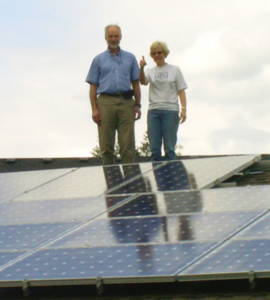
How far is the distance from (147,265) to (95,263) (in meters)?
0.53

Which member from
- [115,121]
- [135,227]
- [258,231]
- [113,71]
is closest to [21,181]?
[115,121]

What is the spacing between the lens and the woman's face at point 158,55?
13312 mm

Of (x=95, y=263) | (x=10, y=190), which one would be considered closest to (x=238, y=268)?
(x=95, y=263)

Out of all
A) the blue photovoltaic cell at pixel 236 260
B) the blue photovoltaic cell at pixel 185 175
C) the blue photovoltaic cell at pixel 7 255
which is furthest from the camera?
the blue photovoltaic cell at pixel 185 175

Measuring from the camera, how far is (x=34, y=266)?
28.3ft

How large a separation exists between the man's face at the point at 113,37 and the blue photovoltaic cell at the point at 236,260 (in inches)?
220

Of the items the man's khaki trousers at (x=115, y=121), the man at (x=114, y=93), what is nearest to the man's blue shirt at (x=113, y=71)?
the man at (x=114, y=93)

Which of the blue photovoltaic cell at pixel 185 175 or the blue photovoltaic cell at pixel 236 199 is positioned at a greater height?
the blue photovoltaic cell at pixel 185 175

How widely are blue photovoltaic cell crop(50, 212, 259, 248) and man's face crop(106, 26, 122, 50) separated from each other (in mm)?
4225

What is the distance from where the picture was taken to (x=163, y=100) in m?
13.4

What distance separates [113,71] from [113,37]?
0.47 meters

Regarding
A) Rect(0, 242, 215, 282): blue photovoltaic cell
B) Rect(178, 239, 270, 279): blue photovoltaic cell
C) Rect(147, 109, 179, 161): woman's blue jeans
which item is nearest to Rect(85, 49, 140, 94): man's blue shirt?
Rect(147, 109, 179, 161): woman's blue jeans

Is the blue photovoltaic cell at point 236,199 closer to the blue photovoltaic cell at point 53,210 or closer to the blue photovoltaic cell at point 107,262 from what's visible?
the blue photovoltaic cell at point 107,262

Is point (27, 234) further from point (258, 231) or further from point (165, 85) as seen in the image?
point (165, 85)
